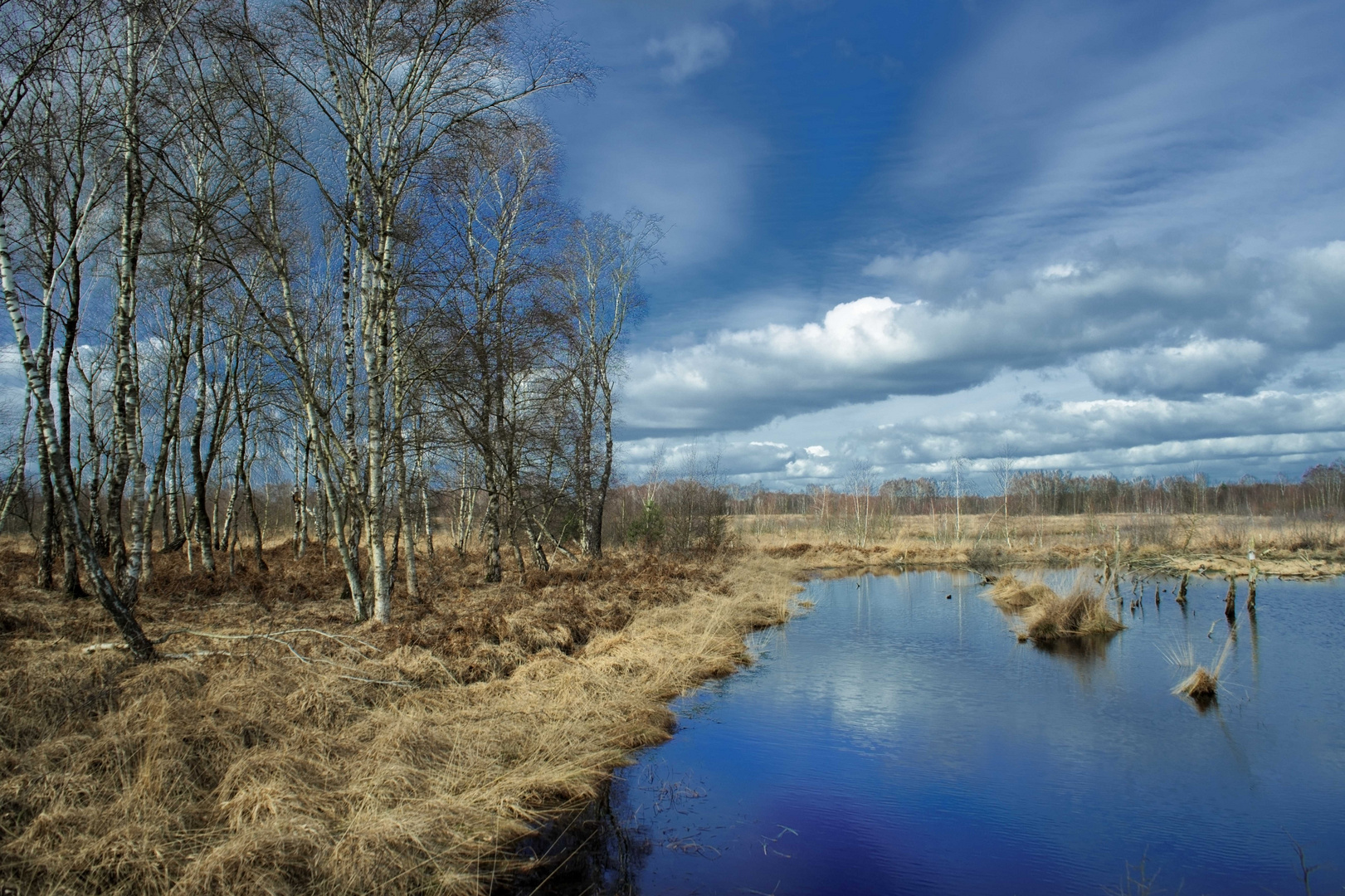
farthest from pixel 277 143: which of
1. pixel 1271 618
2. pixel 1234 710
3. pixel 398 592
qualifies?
pixel 1271 618

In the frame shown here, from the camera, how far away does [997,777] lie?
874 centimetres

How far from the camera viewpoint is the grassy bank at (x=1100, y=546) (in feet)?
109

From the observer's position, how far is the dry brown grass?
5289 mm

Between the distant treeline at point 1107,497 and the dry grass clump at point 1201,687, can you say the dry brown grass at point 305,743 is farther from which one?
the distant treeline at point 1107,497

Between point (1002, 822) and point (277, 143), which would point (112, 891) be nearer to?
point (1002, 822)

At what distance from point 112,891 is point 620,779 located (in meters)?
4.87

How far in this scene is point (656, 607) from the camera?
17391mm

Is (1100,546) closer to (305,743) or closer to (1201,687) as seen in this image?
(1201,687)

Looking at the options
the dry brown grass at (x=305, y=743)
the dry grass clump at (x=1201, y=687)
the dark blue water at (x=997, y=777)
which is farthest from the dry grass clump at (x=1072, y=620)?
the dry brown grass at (x=305, y=743)

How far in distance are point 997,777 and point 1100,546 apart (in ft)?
117

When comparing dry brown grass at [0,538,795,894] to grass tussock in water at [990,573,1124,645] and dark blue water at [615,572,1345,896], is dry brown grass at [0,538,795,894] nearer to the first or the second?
dark blue water at [615,572,1345,896]

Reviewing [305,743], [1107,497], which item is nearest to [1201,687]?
[305,743]

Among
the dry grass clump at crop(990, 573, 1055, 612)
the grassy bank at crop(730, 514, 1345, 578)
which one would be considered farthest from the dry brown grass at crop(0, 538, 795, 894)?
the grassy bank at crop(730, 514, 1345, 578)

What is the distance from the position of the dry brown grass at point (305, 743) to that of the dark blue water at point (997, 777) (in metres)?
1.20
